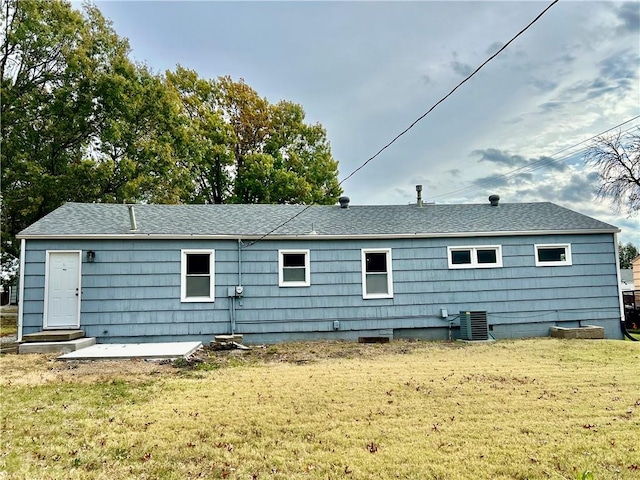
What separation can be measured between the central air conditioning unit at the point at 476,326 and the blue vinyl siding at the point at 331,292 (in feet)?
1.59

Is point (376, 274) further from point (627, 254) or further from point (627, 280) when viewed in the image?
point (627, 254)

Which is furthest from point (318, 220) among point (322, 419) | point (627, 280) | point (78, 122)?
point (627, 280)

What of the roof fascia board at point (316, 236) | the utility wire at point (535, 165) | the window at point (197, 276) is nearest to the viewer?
the roof fascia board at point (316, 236)

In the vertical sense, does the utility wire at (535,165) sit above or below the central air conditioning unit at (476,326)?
above

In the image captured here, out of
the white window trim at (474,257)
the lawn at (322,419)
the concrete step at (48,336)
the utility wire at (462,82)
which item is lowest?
the lawn at (322,419)

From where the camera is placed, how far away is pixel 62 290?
33.2 ft

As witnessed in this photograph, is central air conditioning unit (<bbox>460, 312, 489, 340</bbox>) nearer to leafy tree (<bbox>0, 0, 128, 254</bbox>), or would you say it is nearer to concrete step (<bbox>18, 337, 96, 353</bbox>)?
concrete step (<bbox>18, 337, 96, 353</bbox>)

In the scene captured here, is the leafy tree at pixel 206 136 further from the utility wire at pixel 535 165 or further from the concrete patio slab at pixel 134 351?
the concrete patio slab at pixel 134 351

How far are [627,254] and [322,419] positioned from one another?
59739 millimetres

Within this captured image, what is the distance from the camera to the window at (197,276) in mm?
10602

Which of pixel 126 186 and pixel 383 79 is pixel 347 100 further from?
pixel 126 186

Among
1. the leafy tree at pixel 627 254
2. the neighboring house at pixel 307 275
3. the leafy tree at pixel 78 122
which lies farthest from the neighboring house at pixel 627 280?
the leafy tree at pixel 78 122

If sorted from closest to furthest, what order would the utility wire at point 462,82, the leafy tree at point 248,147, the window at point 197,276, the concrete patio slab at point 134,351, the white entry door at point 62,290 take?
the utility wire at point 462,82 < the concrete patio slab at point 134,351 < the white entry door at point 62,290 < the window at point 197,276 < the leafy tree at point 248,147

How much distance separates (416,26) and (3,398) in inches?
362
